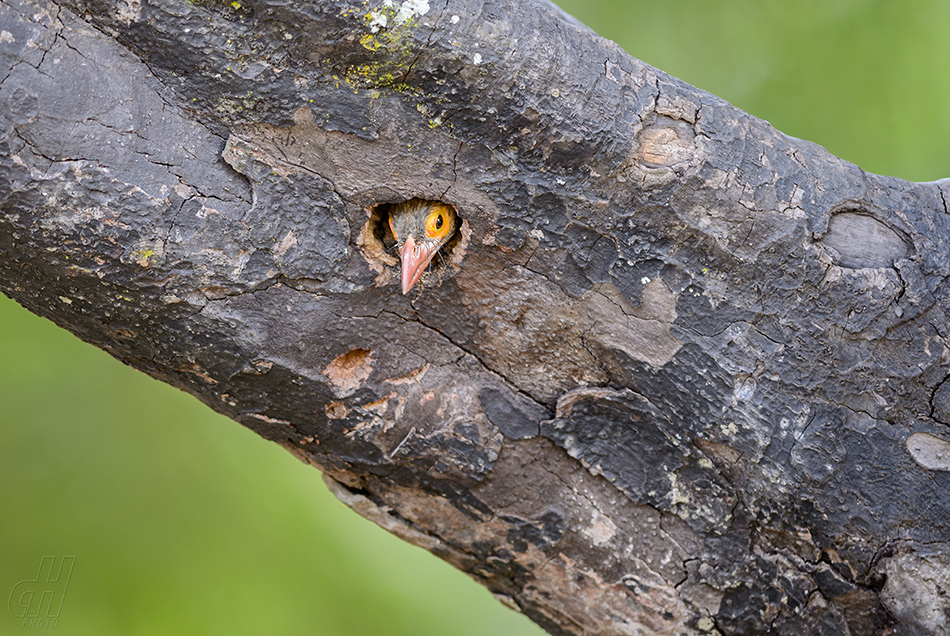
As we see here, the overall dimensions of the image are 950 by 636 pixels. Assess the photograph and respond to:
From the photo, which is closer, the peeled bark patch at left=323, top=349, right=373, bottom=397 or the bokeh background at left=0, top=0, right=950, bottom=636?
the peeled bark patch at left=323, top=349, right=373, bottom=397

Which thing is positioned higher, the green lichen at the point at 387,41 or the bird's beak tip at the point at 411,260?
the green lichen at the point at 387,41

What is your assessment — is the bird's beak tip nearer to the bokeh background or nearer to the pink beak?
the pink beak

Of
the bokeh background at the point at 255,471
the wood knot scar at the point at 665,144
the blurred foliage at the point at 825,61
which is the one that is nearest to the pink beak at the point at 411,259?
the wood knot scar at the point at 665,144

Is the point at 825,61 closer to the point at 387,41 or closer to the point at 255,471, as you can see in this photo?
the point at 387,41

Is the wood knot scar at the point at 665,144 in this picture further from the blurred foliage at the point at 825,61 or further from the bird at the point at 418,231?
the blurred foliage at the point at 825,61

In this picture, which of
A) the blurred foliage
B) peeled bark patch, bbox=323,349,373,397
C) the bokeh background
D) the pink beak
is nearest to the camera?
the pink beak

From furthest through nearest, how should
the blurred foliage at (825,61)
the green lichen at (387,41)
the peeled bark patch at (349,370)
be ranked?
the blurred foliage at (825,61) → the peeled bark patch at (349,370) → the green lichen at (387,41)

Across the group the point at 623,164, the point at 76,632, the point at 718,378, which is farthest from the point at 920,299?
the point at 76,632

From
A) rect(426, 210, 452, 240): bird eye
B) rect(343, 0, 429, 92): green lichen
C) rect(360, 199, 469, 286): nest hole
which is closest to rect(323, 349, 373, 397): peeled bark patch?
rect(360, 199, 469, 286): nest hole
